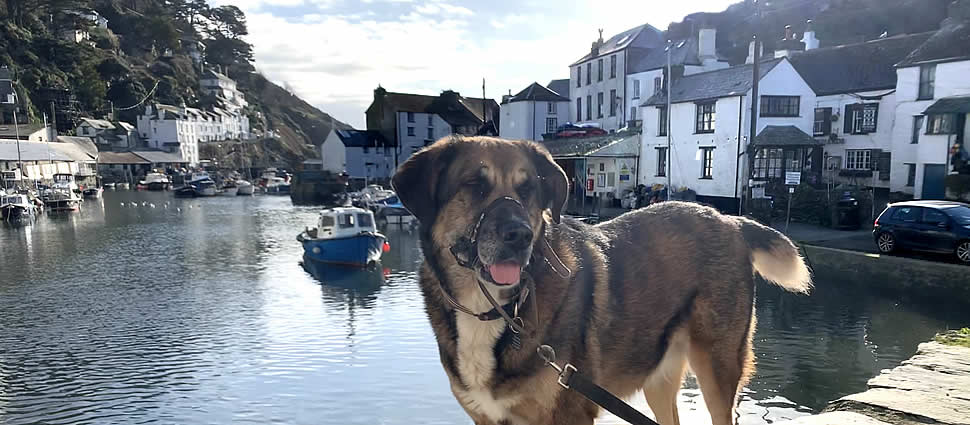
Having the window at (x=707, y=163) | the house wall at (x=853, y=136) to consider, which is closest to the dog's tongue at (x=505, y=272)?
the window at (x=707, y=163)

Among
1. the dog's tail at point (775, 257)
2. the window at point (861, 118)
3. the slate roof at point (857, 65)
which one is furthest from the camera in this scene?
the slate roof at point (857, 65)

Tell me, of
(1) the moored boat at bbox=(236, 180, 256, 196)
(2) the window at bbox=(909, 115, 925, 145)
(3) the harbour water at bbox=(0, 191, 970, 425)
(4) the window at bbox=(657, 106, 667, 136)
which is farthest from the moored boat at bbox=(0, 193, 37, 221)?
(2) the window at bbox=(909, 115, 925, 145)

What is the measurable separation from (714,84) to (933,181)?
33.9 feet

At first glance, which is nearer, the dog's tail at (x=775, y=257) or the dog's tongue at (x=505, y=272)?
the dog's tongue at (x=505, y=272)

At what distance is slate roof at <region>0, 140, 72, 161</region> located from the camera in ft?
215

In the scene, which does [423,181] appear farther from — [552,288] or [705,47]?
[705,47]

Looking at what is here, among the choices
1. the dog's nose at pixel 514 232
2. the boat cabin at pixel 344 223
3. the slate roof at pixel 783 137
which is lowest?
the boat cabin at pixel 344 223

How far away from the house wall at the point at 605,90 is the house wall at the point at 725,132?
14.6 meters

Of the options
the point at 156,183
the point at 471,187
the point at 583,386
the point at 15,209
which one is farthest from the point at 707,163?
the point at 156,183

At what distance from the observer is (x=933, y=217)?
15203mm

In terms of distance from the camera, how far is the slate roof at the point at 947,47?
2431 centimetres

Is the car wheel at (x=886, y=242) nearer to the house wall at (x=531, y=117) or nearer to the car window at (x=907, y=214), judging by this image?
the car window at (x=907, y=214)

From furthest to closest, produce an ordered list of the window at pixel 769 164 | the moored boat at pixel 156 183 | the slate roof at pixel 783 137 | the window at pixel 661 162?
the moored boat at pixel 156 183, the window at pixel 661 162, the window at pixel 769 164, the slate roof at pixel 783 137

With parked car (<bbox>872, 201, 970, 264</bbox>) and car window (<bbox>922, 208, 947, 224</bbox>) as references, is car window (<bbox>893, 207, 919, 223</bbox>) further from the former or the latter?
car window (<bbox>922, 208, 947, 224</bbox>)
